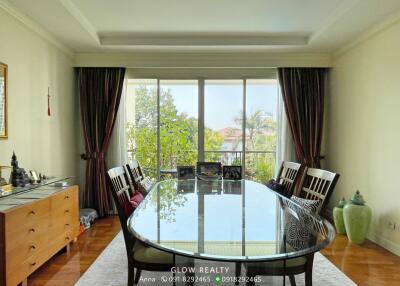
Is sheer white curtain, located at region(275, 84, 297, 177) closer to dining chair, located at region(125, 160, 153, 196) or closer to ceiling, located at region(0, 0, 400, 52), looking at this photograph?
ceiling, located at region(0, 0, 400, 52)

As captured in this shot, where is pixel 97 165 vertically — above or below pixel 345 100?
below

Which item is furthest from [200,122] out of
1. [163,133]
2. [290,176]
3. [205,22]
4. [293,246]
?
[293,246]

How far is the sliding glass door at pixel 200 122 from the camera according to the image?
5.22m

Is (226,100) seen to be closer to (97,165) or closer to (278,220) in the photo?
(97,165)

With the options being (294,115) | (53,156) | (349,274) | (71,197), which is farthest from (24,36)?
(349,274)

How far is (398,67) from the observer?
11.0ft

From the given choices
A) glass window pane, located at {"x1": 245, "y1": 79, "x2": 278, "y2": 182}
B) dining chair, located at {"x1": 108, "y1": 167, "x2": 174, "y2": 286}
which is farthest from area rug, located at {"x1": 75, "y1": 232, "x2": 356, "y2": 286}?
glass window pane, located at {"x1": 245, "y1": 79, "x2": 278, "y2": 182}

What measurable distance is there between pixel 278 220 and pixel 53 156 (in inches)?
130

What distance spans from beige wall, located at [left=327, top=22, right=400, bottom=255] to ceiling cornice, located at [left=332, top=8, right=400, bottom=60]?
0.12ft

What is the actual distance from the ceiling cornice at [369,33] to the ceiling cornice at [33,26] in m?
3.91

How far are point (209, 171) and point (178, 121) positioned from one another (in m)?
1.41

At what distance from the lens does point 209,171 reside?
412cm

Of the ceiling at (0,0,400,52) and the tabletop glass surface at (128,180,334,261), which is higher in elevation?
the ceiling at (0,0,400,52)

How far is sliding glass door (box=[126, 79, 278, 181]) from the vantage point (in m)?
5.22
